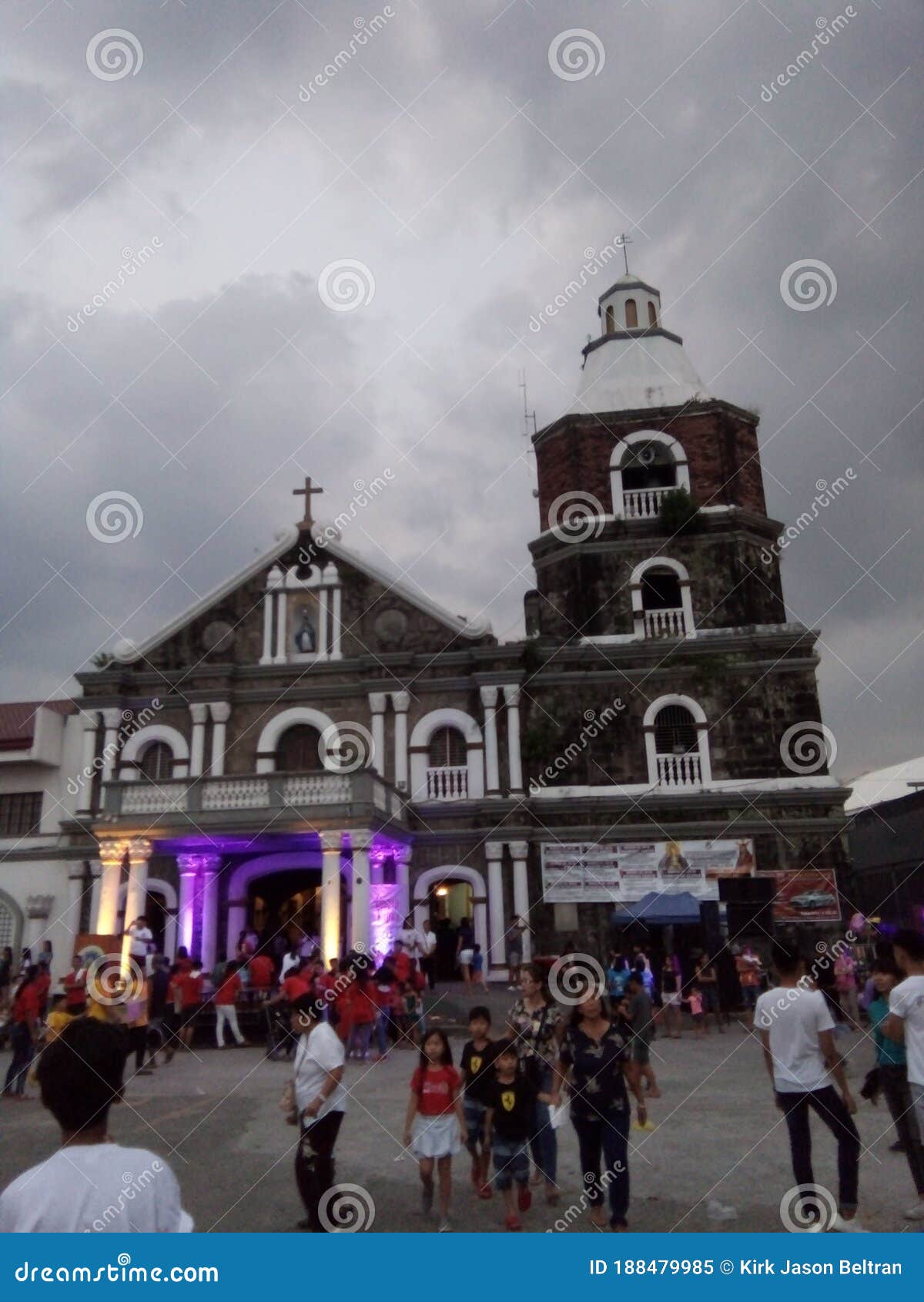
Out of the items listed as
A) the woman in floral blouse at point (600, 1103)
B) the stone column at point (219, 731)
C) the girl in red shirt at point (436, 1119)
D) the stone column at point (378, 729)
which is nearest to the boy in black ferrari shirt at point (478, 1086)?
the girl in red shirt at point (436, 1119)

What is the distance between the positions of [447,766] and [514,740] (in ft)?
5.34

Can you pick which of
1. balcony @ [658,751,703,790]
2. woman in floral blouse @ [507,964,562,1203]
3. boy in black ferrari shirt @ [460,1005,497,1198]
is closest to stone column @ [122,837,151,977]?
balcony @ [658,751,703,790]

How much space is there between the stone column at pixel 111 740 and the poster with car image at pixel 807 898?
49.1ft

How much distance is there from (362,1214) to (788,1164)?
3406 mm

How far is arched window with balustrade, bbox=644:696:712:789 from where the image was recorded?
69.7 ft

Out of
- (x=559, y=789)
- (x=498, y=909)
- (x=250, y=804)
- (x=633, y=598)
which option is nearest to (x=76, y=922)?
(x=250, y=804)

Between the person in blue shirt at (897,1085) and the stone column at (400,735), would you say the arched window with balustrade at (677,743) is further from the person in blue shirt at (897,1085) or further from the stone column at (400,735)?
the person in blue shirt at (897,1085)

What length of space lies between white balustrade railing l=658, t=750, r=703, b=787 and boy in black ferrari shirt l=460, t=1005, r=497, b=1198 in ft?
48.5

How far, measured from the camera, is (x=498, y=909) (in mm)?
20438

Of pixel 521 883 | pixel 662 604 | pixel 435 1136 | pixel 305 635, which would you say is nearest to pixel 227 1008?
pixel 521 883

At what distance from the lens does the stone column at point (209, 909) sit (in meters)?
20.0

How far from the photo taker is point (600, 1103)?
19.8 feet

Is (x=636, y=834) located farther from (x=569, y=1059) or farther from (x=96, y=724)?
(x=569, y=1059)

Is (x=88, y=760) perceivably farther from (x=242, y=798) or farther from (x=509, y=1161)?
(x=509, y=1161)
